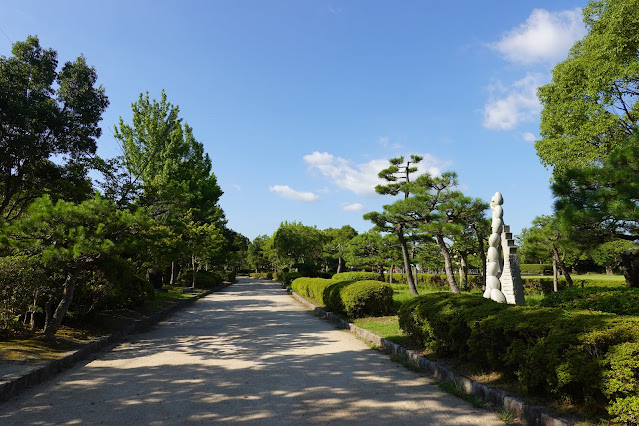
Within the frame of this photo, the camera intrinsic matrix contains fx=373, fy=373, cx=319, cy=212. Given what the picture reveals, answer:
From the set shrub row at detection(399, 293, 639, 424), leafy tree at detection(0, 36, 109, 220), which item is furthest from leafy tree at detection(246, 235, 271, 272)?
shrub row at detection(399, 293, 639, 424)

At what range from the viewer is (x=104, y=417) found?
141 inches

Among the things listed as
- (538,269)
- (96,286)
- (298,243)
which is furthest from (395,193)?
(538,269)

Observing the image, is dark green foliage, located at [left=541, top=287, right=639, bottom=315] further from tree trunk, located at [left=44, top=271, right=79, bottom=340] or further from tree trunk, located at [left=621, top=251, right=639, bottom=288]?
tree trunk, located at [left=44, top=271, right=79, bottom=340]

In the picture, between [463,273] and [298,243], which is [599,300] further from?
[298,243]

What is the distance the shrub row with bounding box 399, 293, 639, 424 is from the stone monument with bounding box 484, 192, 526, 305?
3.71m

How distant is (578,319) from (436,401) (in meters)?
1.66

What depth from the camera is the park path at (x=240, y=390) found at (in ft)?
11.8

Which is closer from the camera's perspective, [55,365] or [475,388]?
[475,388]

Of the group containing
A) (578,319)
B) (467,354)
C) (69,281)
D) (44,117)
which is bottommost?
(467,354)

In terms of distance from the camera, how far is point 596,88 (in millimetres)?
11352

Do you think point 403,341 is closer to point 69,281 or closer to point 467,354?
point 467,354

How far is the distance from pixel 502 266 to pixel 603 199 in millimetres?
2614

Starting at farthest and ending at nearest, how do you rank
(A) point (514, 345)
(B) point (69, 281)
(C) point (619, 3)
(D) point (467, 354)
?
1. (C) point (619, 3)
2. (B) point (69, 281)
3. (D) point (467, 354)
4. (A) point (514, 345)

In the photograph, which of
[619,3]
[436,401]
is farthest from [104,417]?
[619,3]
